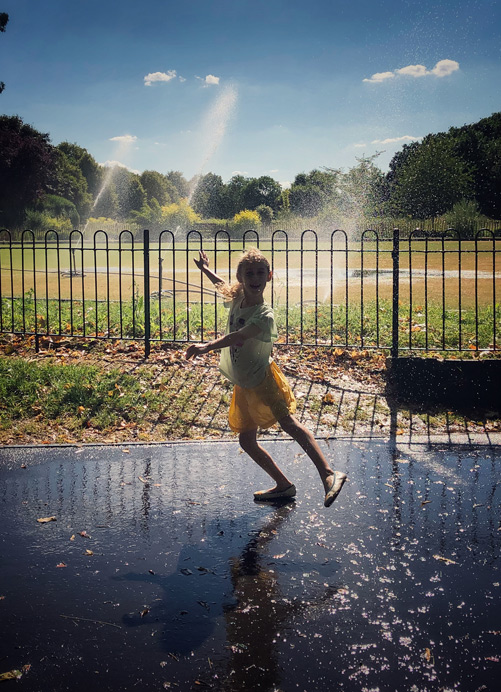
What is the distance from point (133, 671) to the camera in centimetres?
255

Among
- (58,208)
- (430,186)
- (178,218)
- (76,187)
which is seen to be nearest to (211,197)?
(76,187)

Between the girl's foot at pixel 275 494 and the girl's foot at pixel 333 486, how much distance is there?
1.47 ft

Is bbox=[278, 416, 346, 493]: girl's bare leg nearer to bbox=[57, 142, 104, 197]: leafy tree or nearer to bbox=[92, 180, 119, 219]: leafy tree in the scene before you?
bbox=[57, 142, 104, 197]: leafy tree

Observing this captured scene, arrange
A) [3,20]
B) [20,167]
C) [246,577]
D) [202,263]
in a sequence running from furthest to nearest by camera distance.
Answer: [20,167] < [3,20] < [202,263] < [246,577]

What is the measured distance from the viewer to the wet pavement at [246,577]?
2.57 m

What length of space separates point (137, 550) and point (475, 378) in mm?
4510

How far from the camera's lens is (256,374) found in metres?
4.14

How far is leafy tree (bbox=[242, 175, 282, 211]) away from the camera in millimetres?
89875

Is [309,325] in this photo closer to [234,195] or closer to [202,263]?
[202,263]

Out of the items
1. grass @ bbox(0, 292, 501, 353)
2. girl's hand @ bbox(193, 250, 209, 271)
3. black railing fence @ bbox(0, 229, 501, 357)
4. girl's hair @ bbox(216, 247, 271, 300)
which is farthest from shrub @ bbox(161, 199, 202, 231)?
girl's hair @ bbox(216, 247, 271, 300)

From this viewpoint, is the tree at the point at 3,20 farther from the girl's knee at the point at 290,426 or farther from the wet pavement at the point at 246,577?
the girl's knee at the point at 290,426

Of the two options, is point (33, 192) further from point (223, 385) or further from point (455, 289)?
point (223, 385)

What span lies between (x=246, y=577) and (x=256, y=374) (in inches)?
50.7

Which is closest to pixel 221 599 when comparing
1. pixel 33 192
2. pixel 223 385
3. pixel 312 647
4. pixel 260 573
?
pixel 260 573
